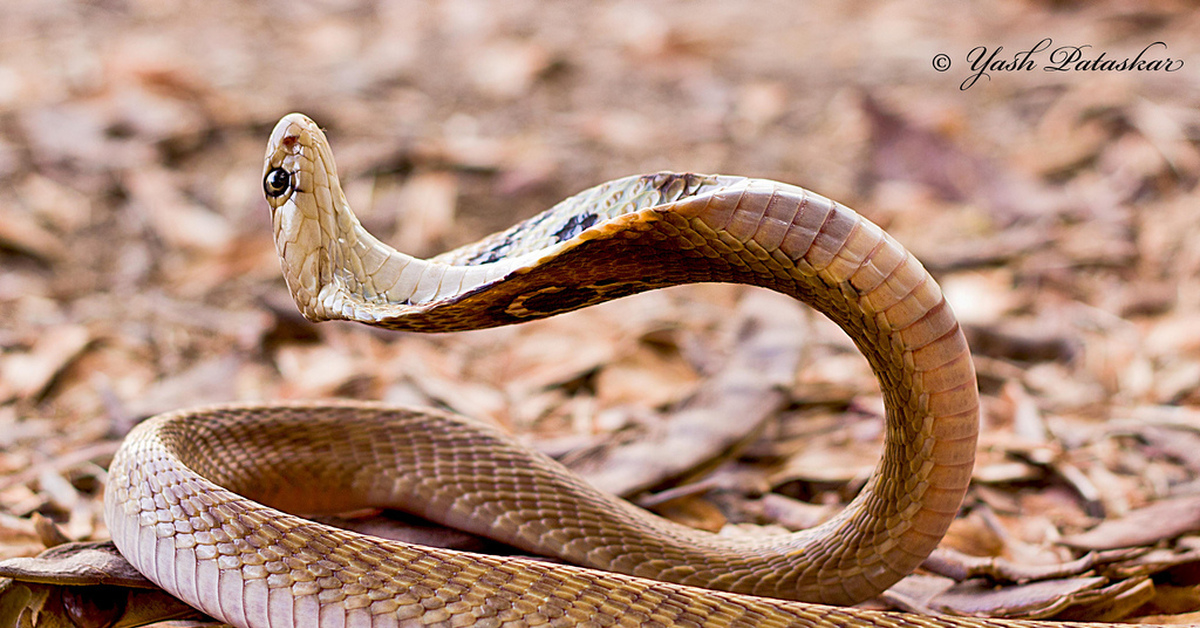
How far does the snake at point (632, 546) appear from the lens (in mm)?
1583

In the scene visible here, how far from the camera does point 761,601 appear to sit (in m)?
1.75

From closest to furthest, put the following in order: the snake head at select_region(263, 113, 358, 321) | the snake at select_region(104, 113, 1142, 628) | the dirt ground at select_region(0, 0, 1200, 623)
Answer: the snake at select_region(104, 113, 1142, 628) → the snake head at select_region(263, 113, 358, 321) → the dirt ground at select_region(0, 0, 1200, 623)

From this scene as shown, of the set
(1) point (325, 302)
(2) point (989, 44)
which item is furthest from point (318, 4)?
(1) point (325, 302)

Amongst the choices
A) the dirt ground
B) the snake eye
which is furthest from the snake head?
the dirt ground

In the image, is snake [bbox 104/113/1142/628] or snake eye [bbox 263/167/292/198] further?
snake eye [bbox 263/167/292/198]

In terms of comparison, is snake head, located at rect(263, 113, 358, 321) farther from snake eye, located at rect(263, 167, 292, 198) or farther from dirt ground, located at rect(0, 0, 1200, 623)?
dirt ground, located at rect(0, 0, 1200, 623)

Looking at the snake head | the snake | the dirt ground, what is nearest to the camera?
the snake

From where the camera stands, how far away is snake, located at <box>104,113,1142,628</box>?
1.58 metres

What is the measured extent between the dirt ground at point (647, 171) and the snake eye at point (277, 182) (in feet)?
4.06

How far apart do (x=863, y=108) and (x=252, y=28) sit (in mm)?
4599

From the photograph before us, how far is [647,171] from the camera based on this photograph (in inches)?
229

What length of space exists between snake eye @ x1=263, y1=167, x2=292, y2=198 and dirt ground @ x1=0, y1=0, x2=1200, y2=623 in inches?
48.7

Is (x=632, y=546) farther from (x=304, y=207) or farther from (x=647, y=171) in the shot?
(x=647, y=171)

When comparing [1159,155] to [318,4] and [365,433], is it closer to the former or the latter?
[365,433]
